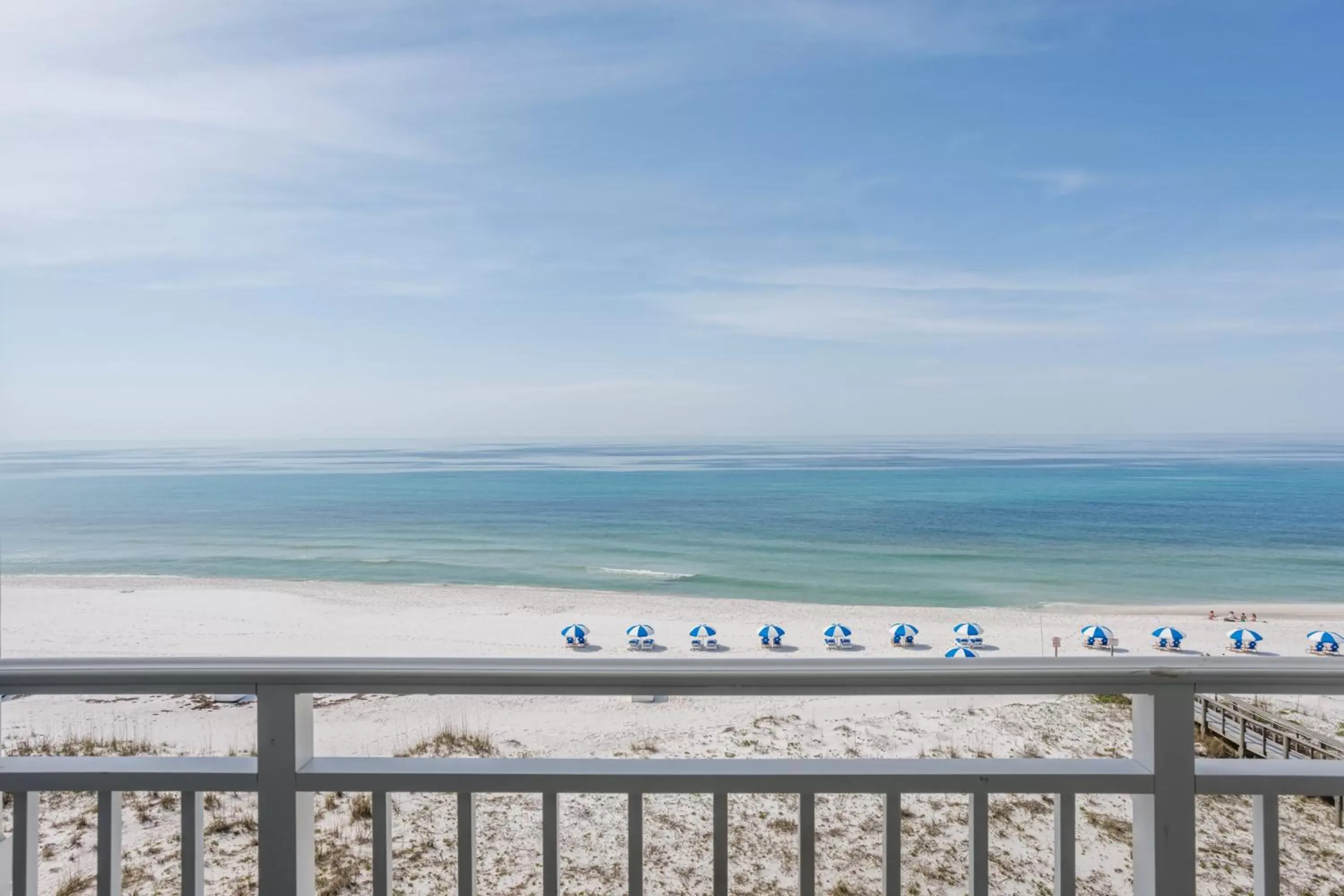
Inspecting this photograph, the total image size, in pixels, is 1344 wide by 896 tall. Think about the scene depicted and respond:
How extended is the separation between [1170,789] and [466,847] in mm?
891

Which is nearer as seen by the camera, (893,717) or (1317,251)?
(893,717)

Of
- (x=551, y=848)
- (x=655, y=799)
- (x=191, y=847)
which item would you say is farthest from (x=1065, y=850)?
(x=655, y=799)

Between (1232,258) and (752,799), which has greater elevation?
(1232,258)

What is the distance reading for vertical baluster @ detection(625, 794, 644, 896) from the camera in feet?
2.99

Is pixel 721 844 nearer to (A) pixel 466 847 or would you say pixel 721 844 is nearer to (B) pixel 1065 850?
(A) pixel 466 847

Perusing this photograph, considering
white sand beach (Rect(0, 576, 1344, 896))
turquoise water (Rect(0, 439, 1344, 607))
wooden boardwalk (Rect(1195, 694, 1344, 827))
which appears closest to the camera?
white sand beach (Rect(0, 576, 1344, 896))

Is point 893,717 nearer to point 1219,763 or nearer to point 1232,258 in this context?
point 1219,763

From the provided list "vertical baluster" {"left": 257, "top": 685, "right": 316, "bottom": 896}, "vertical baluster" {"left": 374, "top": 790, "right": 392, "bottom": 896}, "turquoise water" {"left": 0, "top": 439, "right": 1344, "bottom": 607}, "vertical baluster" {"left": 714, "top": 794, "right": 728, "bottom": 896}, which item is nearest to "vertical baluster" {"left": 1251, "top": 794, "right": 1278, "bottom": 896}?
"vertical baluster" {"left": 714, "top": 794, "right": 728, "bottom": 896}

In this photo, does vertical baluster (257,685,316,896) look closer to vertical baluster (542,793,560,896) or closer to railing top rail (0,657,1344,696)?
railing top rail (0,657,1344,696)

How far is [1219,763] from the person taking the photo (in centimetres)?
88

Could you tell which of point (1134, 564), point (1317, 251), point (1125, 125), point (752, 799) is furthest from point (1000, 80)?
point (1134, 564)

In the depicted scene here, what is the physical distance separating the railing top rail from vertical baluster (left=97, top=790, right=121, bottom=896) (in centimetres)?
16

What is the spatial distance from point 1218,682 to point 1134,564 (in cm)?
1868

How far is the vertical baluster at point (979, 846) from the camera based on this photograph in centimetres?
91
